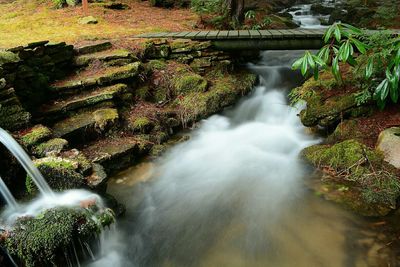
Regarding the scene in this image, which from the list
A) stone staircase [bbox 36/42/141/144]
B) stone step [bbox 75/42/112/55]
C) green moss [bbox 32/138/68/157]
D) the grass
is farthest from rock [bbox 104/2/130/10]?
green moss [bbox 32/138/68/157]

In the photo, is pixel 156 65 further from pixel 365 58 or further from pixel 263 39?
pixel 365 58

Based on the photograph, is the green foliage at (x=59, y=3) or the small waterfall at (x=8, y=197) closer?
the small waterfall at (x=8, y=197)

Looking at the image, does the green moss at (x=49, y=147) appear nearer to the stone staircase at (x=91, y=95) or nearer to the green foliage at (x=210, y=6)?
the stone staircase at (x=91, y=95)

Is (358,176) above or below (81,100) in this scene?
below

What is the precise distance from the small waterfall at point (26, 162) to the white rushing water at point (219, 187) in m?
0.97

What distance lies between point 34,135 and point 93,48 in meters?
2.86

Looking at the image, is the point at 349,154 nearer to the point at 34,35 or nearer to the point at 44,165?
the point at 44,165

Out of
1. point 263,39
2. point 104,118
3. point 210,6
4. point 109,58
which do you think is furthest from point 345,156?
point 210,6

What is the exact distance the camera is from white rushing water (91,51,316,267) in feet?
11.6

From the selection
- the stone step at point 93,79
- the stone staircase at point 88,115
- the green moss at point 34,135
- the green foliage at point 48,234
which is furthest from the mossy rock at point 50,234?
the stone step at point 93,79

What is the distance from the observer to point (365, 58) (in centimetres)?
512

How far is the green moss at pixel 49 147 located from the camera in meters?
4.04

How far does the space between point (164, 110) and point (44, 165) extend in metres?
2.87

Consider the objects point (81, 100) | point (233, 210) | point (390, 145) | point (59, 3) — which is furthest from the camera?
point (59, 3)
